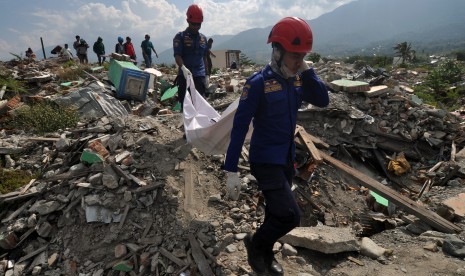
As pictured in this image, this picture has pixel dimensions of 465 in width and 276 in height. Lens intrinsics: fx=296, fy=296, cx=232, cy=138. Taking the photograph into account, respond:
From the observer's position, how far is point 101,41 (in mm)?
14258

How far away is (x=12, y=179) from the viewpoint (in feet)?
13.9

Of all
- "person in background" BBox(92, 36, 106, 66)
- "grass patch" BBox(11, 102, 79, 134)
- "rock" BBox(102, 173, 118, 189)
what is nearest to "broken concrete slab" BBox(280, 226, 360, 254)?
"rock" BBox(102, 173, 118, 189)

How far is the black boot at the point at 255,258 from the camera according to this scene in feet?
8.87

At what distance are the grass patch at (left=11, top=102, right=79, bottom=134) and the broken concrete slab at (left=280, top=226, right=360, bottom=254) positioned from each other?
471cm

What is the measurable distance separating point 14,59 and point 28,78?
6899 millimetres

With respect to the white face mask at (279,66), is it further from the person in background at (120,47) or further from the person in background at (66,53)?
the person in background at (66,53)

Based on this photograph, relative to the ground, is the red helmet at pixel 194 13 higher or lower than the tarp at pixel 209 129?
higher

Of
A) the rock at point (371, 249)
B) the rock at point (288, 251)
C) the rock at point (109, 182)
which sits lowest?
the rock at point (371, 249)

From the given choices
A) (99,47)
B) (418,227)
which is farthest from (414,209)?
(99,47)

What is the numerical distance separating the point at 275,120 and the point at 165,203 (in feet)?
6.10

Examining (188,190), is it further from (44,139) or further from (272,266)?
(44,139)

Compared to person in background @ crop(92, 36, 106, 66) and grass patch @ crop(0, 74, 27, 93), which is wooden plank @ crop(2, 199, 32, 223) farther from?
person in background @ crop(92, 36, 106, 66)

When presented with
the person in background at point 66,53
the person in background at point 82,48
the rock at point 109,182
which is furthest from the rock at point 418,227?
the person in background at point 66,53

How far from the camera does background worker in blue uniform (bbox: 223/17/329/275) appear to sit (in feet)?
7.53
